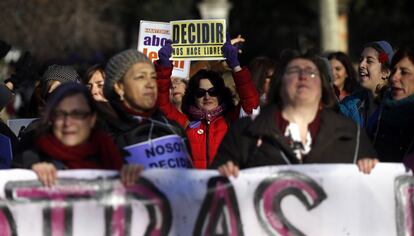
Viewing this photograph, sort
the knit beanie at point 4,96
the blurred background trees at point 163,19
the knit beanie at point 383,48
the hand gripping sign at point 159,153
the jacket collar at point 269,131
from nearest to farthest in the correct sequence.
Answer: the jacket collar at point 269,131, the hand gripping sign at point 159,153, the knit beanie at point 4,96, the knit beanie at point 383,48, the blurred background trees at point 163,19

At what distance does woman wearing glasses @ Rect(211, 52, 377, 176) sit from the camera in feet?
21.4

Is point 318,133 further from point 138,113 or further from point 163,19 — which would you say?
point 163,19

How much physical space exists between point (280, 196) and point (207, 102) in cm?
199

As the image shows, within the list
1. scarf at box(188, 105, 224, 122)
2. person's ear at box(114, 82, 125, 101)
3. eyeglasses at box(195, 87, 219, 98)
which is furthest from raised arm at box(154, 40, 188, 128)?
person's ear at box(114, 82, 125, 101)

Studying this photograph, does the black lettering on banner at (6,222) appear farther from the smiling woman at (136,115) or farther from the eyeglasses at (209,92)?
the eyeglasses at (209,92)

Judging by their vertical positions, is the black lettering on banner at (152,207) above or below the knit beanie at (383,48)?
below

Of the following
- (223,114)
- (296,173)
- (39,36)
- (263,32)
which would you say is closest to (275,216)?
(296,173)

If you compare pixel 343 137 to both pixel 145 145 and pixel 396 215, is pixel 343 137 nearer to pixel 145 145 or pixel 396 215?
pixel 396 215

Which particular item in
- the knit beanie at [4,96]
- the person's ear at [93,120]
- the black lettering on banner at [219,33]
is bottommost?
the person's ear at [93,120]

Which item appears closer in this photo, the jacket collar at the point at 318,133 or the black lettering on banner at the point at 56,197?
the jacket collar at the point at 318,133

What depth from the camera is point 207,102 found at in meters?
8.57

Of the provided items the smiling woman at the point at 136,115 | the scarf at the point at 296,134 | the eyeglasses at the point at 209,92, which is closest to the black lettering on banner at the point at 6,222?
the smiling woman at the point at 136,115

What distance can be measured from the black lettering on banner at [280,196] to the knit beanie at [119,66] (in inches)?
41.4

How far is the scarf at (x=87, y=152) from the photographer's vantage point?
6.59m
